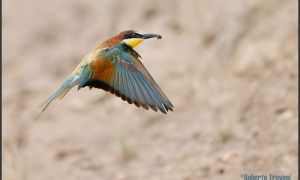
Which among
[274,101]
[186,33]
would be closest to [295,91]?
[274,101]

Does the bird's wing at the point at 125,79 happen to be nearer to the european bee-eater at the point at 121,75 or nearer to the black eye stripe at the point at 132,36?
the european bee-eater at the point at 121,75

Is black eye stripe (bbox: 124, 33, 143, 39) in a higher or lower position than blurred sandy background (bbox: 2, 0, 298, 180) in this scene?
lower

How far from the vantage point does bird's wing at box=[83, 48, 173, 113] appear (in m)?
3.40

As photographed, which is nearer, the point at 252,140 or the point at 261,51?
the point at 252,140

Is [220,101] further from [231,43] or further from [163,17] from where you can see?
[163,17]

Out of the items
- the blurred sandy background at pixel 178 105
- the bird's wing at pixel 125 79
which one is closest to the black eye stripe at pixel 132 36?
the bird's wing at pixel 125 79

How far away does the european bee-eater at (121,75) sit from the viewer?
11.2 feet

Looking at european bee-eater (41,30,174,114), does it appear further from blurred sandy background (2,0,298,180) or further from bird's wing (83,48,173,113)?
blurred sandy background (2,0,298,180)

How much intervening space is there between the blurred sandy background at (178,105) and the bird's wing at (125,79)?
3.95 feet

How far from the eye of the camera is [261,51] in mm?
5430

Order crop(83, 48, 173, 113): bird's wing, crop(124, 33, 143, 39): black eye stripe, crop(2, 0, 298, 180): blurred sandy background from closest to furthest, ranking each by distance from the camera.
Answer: crop(83, 48, 173, 113): bird's wing → crop(124, 33, 143, 39): black eye stripe → crop(2, 0, 298, 180): blurred sandy background

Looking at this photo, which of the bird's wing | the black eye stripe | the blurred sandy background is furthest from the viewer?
the blurred sandy background

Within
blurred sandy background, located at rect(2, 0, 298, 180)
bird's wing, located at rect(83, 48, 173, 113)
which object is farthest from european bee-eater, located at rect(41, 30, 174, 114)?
blurred sandy background, located at rect(2, 0, 298, 180)

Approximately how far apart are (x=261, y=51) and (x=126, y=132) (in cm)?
111
